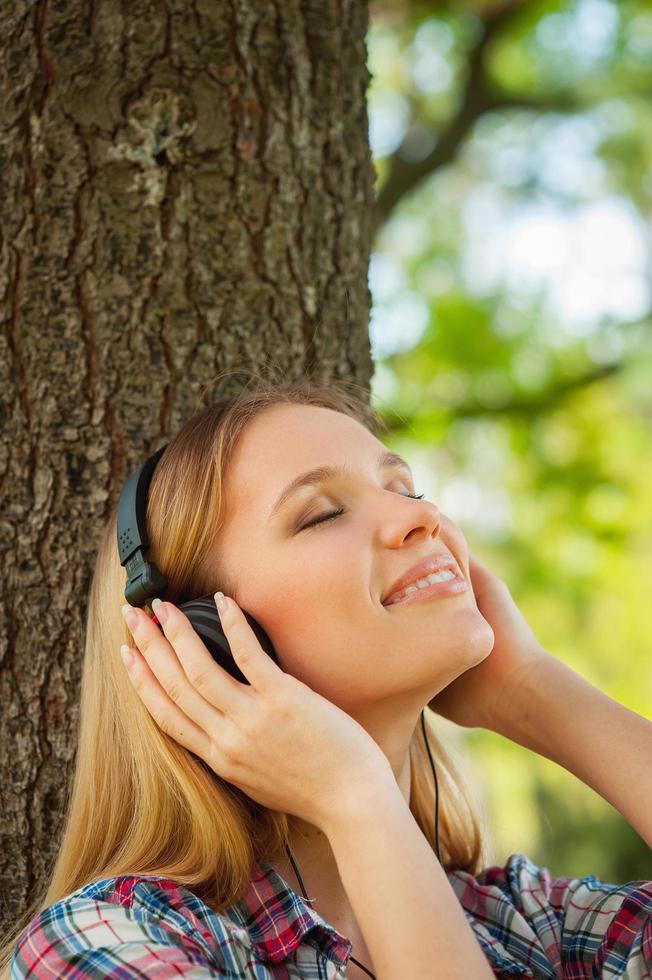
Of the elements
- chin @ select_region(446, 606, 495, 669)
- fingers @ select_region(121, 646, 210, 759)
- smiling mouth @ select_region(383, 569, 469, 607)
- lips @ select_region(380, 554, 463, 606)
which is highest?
lips @ select_region(380, 554, 463, 606)

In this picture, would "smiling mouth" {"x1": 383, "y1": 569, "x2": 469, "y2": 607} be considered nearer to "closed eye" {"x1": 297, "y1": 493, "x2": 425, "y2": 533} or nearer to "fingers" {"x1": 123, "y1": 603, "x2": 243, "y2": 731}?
"closed eye" {"x1": 297, "y1": 493, "x2": 425, "y2": 533}

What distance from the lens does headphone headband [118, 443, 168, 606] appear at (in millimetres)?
2148

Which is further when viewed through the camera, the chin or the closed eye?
the closed eye

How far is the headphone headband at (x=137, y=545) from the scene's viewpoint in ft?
7.05

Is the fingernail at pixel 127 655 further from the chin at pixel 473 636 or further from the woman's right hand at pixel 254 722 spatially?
the chin at pixel 473 636

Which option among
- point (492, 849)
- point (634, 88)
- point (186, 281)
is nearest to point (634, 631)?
point (634, 88)

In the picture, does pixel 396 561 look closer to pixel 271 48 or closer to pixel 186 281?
pixel 186 281

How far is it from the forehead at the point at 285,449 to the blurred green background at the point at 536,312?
5572 millimetres

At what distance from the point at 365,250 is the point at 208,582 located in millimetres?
1338

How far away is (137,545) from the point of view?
2.18m

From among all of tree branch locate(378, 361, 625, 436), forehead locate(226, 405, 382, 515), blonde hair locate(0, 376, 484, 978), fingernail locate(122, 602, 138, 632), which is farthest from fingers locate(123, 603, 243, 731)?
tree branch locate(378, 361, 625, 436)

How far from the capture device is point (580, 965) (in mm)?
2303

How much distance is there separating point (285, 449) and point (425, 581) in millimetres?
462

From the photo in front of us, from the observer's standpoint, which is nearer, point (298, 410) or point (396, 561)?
point (396, 561)
